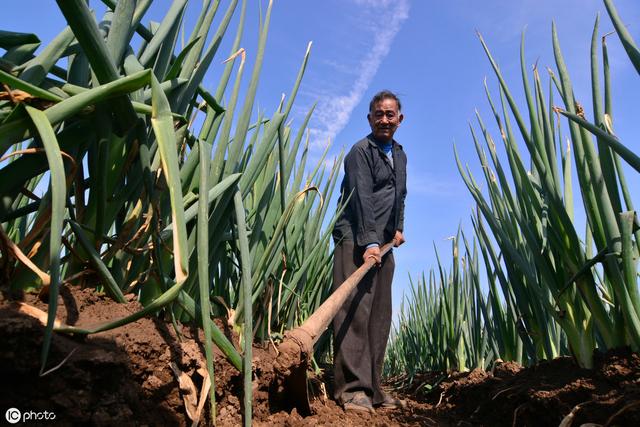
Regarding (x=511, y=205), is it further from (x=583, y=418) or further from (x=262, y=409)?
(x=262, y=409)

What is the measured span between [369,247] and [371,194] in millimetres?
284

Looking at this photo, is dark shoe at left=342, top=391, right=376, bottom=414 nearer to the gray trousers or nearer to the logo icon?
the gray trousers

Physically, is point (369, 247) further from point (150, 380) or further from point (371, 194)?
point (150, 380)

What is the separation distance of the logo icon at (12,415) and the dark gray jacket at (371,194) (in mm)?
1497

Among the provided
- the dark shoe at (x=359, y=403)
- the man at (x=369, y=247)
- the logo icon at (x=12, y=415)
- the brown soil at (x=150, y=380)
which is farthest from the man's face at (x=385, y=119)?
the logo icon at (x=12, y=415)

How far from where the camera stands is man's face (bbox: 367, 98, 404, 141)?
2.25 metres

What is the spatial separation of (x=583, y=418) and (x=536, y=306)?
535 mm

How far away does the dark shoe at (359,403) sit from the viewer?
177 centimetres

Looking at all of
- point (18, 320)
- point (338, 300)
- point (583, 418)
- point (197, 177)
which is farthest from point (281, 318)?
point (18, 320)

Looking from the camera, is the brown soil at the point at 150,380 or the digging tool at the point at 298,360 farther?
the digging tool at the point at 298,360

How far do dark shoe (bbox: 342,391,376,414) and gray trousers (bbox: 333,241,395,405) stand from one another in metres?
0.02

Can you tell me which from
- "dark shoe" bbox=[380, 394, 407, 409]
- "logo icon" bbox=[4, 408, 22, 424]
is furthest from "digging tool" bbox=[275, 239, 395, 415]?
"dark shoe" bbox=[380, 394, 407, 409]

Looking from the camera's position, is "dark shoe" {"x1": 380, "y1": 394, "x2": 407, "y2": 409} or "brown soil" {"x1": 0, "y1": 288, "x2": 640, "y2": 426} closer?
"brown soil" {"x1": 0, "y1": 288, "x2": 640, "y2": 426}

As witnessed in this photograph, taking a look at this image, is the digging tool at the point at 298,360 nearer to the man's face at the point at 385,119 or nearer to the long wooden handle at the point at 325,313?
the long wooden handle at the point at 325,313
